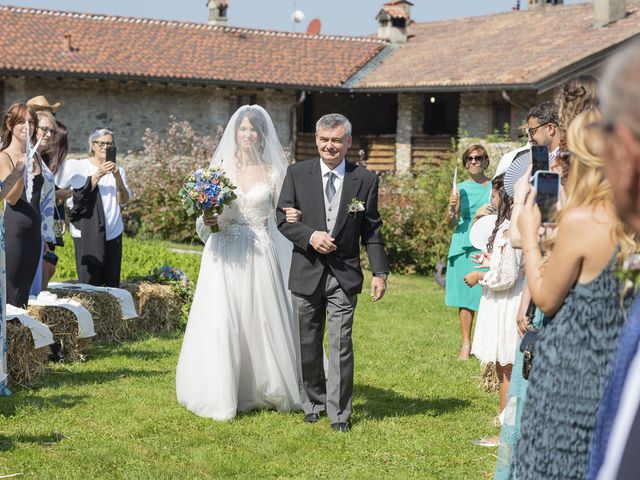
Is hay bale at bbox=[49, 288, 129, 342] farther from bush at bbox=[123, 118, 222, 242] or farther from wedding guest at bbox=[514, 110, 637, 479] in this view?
bush at bbox=[123, 118, 222, 242]

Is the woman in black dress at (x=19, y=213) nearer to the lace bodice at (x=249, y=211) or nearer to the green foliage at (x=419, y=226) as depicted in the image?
the lace bodice at (x=249, y=211)

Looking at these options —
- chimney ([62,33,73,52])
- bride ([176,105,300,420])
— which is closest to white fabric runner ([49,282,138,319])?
bride ([176,105,300,420])

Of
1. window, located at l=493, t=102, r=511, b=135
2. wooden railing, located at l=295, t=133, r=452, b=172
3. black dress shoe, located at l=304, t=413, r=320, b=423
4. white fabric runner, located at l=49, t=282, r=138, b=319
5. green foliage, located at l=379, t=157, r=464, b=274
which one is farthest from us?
wooden railing, located at l=295, t=133, r=452, b=172

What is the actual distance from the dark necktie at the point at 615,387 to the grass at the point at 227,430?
278 cm

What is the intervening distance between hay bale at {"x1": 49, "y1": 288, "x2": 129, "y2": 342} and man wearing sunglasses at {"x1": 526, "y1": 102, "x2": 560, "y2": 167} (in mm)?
5416

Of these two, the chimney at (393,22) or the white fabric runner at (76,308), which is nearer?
the white fabric runner at (76,308)

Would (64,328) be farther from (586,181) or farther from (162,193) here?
(162,193)

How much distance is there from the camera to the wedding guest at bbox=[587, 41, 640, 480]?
6.68 feet

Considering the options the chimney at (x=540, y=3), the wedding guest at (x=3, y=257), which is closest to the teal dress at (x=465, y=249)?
the wedding guest at (x=3, y=257)

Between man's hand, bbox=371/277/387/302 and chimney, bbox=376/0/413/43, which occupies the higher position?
chimney, bbox=376/0/413/43

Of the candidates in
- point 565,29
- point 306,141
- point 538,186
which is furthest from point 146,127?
point 538,186

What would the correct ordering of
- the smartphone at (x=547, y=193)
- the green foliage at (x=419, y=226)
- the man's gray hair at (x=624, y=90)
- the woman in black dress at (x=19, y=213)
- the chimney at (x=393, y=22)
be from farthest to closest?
the chimney at (x=393, y=22) < the green foliage at (x=419, y=226) < the woman in black dress at (x=19, y=213) < the smartphone at (x=547, y=193) < the man's gray hair at (x=624, y=90)

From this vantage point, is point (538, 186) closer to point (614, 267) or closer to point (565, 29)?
point (614, 267)

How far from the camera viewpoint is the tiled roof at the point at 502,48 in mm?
27719
